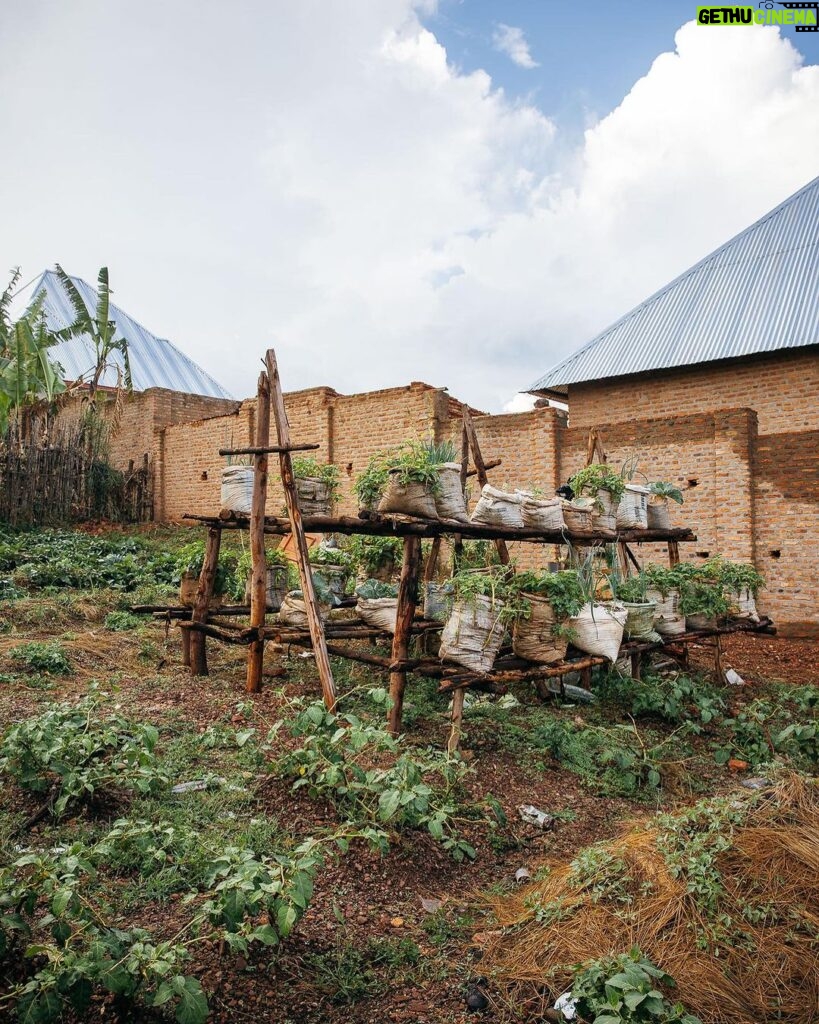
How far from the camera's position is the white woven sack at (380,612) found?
5738 mm

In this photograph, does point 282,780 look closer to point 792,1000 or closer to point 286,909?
point 286,909

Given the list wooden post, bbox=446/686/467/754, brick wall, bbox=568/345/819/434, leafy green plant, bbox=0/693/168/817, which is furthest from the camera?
brick wall, bbox=568/345/819/434

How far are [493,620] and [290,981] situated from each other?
2774 millimetres

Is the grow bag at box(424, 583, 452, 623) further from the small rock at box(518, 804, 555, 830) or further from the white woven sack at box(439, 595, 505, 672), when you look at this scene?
the small rock at box(518, 804, 555, 830)

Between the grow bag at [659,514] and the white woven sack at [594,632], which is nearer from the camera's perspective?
the white woven sack at [594,632]

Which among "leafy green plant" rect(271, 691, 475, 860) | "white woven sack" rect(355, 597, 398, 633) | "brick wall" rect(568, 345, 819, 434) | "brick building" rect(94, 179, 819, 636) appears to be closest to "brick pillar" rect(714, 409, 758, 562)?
"brick building" rect(94, 179, 819, 636)

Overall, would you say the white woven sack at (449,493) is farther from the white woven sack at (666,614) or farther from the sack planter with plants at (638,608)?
the white woven sack at (666,614)

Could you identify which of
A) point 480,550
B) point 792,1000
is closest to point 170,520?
point 480,550

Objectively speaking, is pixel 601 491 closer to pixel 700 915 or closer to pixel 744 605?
pixel 744 605

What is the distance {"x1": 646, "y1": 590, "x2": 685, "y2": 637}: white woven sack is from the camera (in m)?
7.05

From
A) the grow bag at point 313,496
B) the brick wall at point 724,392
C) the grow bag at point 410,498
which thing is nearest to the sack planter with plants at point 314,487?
the grow bag at point 313,496

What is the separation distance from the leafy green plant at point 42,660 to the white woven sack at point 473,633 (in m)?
3.43

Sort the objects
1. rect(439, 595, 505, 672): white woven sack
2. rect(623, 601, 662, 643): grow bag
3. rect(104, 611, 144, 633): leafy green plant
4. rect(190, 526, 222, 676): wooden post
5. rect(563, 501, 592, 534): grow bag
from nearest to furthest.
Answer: rect(439, 595, 505, 672): white woven sack → rect(563, 501, 592, 534): grow bag → rect(623, 601, 662, 643): grow bag → rect(190, 526, 222, 676): wooden post → rect(104, 611, 144, 633): leafy green plant

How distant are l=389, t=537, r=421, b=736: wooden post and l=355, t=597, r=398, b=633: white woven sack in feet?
1.56
